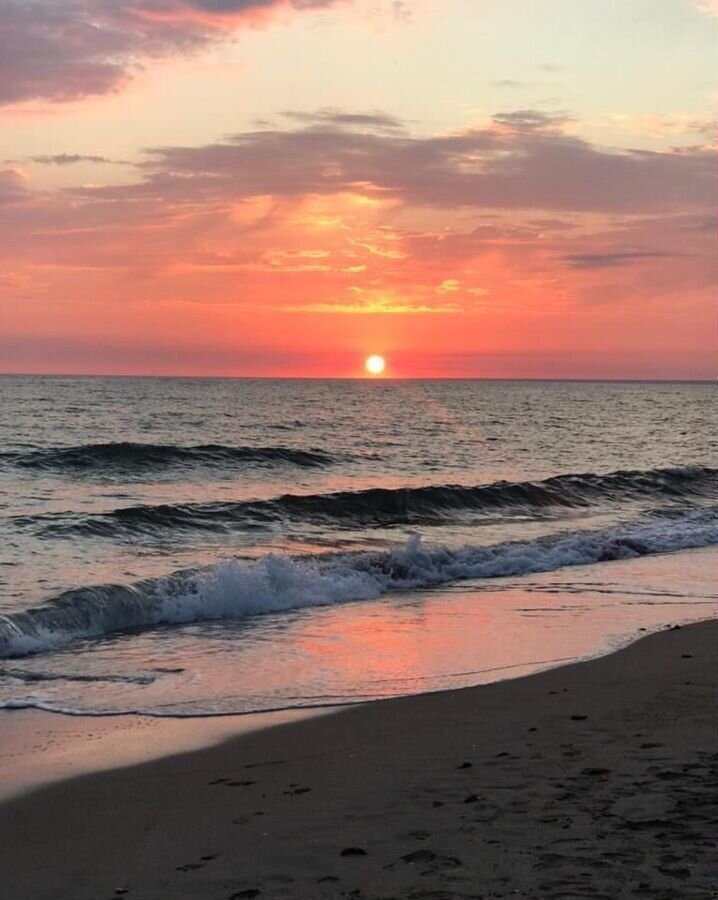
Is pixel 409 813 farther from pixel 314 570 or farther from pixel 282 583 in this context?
pixel 314 570

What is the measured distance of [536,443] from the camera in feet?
174

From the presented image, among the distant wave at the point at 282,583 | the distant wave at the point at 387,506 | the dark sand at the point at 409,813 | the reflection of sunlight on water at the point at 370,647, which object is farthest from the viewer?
the distant wave at the point at 387,506

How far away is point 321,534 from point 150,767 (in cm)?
1519

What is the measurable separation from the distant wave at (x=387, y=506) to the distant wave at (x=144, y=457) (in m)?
9.26

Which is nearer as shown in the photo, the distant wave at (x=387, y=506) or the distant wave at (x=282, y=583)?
the distant wave at (x=282, y=583)

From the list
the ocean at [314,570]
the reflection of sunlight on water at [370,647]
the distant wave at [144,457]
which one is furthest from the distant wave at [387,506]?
the distant wave at [144,457]

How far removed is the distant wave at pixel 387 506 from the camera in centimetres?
2091

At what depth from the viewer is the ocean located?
9.68 meters

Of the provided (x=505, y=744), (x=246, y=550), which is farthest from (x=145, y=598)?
(x=505, y=744)

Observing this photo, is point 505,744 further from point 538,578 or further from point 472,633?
point 538,578

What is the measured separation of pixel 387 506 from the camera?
86.6 feet

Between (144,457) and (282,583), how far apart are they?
74.5ft

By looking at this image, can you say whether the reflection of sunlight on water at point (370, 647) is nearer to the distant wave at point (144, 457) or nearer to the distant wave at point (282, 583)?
the distant wave at point (282, 583)

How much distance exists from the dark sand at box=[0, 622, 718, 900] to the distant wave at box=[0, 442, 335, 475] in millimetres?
26109
